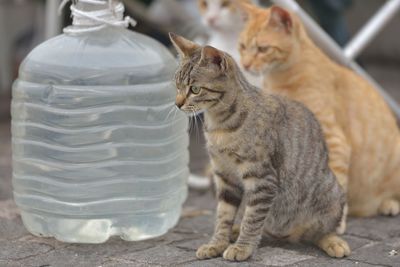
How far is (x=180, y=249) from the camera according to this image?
2.76m

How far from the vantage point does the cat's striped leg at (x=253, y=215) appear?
249 centimetres

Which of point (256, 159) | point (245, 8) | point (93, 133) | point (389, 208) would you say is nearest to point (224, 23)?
point (245, 8)

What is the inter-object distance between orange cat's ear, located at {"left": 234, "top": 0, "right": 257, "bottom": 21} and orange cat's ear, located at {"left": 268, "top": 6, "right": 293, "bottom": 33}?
7.5 inches

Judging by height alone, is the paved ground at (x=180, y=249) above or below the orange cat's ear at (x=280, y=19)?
below

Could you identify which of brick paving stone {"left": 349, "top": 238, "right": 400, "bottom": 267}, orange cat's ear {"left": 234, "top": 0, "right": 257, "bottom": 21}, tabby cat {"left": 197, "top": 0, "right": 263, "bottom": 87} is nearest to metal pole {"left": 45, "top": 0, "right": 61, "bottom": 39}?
tabby cat {"left": 197, "top": 0, "right": 263, "bottom": 87}

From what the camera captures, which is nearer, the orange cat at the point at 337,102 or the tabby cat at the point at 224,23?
the orange cat at the point at 337,102

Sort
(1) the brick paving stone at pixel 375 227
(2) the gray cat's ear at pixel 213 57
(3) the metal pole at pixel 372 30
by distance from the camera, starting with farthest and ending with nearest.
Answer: (3) the metal pole at pixel 372 30 → (1) the brick paving stone at pixel 375 227 → (2) the gray cat's ear at pixel 213 57

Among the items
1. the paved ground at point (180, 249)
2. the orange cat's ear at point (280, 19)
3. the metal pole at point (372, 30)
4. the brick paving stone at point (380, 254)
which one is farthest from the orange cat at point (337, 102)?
the metal pole at point (372, 30)

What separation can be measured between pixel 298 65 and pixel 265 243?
80cm

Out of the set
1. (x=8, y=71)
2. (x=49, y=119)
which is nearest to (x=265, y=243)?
(x=49, y=119)

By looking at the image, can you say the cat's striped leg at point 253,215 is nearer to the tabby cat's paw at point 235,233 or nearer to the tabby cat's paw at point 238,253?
the tabby cat's paw at point 238,253

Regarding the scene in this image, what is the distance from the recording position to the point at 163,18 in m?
4.79

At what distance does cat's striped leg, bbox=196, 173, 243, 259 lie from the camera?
2.62 metres

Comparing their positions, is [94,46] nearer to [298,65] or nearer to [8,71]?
[298,65]
